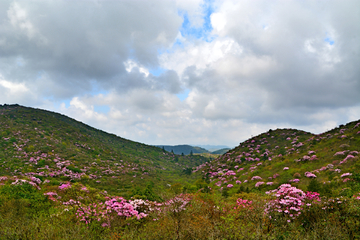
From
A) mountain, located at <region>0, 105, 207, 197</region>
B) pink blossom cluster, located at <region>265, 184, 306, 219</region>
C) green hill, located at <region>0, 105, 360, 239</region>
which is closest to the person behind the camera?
green hill, located at <region>0, 105, 360, 239</region>

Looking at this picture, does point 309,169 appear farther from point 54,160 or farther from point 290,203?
point 54,160

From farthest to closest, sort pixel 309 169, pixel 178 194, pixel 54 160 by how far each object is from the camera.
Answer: pixel 54 160
pixel 309 169
pixel 178 194

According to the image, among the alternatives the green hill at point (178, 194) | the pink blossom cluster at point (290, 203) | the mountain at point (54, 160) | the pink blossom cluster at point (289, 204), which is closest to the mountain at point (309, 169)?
the green hill at point (178, 194)

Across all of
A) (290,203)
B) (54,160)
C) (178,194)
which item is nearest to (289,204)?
(290,203)

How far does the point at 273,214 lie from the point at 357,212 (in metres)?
3.27

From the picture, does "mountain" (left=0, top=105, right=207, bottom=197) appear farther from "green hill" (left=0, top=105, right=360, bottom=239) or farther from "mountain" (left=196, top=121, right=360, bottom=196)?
"mountain" (left=196, top=121, right=360, bottom=196)

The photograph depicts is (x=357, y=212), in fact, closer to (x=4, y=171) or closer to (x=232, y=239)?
(x=232, y=239)

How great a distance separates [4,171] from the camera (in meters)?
23.3

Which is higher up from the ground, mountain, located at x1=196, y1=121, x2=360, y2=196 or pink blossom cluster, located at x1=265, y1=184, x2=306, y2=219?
mountain, located at x1=196, y1=121, x2=360, y2=196

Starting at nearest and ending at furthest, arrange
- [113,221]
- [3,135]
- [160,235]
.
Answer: [160,235] → [113,221] → [3,135]

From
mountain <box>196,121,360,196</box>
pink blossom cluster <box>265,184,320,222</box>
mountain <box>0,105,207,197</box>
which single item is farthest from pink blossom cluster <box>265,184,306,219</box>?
mountain <box>0,105,207,197</box>

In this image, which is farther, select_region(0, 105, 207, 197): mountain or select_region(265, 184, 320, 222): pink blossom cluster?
select_region(0, 105, 207, 197): mountain

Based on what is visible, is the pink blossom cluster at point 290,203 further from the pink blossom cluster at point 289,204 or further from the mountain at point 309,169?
the mountain at point 309,169

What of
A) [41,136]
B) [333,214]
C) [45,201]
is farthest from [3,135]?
[333,214]
